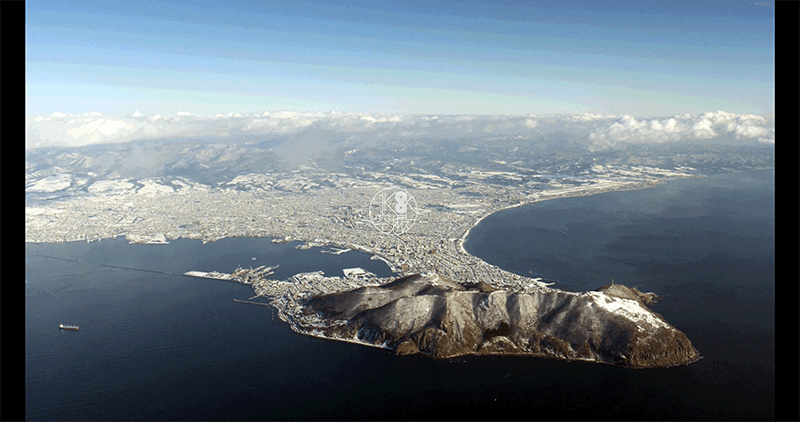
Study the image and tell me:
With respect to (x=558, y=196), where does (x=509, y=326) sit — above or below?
below

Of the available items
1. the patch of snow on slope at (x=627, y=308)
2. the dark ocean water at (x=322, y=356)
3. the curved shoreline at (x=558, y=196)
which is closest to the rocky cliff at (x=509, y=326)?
the patch of snow on slope at (x=627, y=308)

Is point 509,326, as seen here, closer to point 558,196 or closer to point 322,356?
point 322,356

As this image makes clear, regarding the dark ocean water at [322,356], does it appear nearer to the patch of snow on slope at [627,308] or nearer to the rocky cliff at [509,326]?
the rocky cliff at [509,326]

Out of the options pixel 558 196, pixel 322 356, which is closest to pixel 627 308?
pixel 322 356

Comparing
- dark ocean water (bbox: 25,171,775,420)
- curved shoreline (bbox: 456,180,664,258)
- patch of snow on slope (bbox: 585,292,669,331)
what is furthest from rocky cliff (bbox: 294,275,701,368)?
curved shoreline (bbox: 456,180,664,258)
